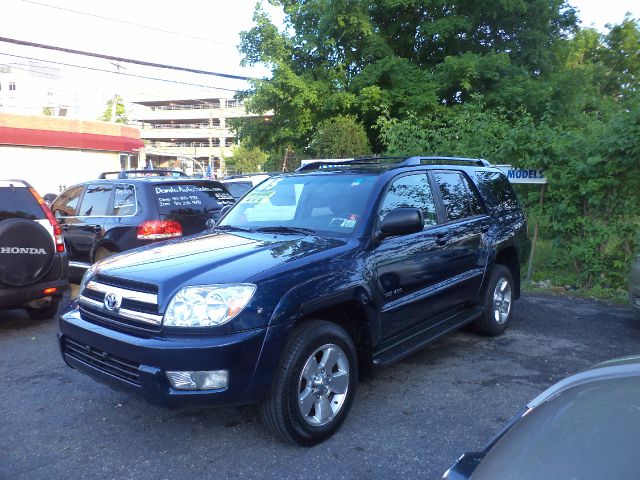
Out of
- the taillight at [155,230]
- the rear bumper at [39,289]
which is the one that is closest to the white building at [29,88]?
the taillight at [155,230]

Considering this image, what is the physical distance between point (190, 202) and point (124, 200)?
0.91 m

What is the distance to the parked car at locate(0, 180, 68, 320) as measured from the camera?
18.0 ft

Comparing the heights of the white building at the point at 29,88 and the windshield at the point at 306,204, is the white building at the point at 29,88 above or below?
above

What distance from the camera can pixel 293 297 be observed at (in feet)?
10.2

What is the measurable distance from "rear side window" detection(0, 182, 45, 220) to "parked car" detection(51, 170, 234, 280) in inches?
49.7

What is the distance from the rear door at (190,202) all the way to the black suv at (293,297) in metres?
2.71

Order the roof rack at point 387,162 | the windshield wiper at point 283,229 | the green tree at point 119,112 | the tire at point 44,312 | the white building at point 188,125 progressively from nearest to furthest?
the windshield wiper at point 283,229 → the roof rack at point 387,162 → the tire at point 44,312 → the green tree at point 119,112 → the white building at point 188,125

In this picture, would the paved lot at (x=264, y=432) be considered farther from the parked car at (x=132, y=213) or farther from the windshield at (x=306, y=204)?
the parked car at (x=132, y=213)

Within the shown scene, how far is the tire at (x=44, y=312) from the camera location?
638 centimetres

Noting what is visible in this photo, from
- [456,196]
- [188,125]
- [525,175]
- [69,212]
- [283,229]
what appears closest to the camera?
[283,229]

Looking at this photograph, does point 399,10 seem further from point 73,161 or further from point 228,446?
point 73,161

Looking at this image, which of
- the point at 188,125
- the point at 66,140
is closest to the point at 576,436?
the point at 66,140

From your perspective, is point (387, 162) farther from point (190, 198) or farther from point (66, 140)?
point (66, 140)

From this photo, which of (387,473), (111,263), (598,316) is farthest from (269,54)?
(387,473)
